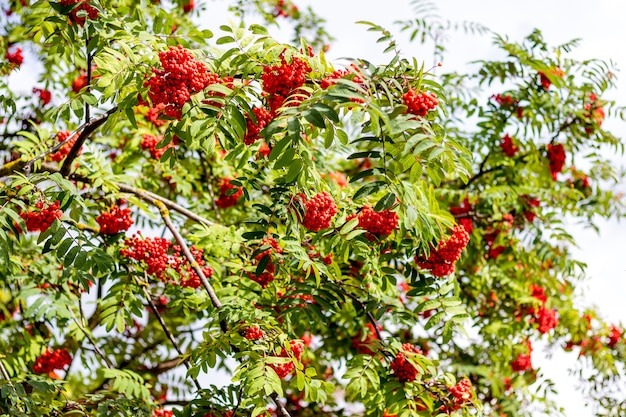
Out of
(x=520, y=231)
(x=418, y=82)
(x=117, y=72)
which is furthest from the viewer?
(x=520, y=231)

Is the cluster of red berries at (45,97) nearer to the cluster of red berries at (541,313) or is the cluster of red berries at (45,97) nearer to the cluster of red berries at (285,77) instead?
the cluster of red berries at (285,77)

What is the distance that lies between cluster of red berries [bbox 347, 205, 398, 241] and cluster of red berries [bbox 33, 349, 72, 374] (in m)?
2.79

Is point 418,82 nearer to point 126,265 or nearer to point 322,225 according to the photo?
point 322,225

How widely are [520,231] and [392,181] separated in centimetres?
303

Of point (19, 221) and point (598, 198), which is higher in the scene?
point (598, 198)

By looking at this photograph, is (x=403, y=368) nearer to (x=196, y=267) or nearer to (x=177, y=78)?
(x=196, y=267)

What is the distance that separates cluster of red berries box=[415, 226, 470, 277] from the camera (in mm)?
3432

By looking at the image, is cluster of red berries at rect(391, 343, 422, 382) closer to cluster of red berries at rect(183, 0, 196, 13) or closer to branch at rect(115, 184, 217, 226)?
branch at rect(115, 184, 217, 226)

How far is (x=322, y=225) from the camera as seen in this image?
3377 mm

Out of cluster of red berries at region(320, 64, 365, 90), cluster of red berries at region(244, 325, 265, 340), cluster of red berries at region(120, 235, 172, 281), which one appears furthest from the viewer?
cluster of red berries at region(120, 235, 172, 281)

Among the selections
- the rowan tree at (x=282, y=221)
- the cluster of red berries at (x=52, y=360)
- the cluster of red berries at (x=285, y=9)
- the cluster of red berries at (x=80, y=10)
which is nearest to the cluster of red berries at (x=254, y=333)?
the rowan tree at (x=282, y=221)

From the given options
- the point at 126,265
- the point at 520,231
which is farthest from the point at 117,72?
the point at 520,231

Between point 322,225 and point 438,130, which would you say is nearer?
point 438,130

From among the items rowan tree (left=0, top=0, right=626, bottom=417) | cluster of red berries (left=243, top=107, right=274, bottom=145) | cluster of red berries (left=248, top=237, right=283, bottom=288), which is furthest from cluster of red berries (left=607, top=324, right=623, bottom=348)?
cluster of red berries (left=243, top=107, right=274, bottom=145)
